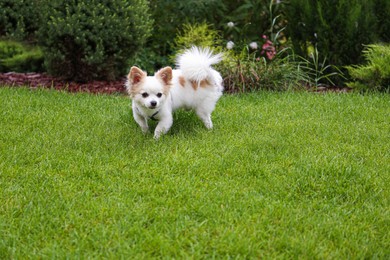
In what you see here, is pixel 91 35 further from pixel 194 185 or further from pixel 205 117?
pixel 194 185

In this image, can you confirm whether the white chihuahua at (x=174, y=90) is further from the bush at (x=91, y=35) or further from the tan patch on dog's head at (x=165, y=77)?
the bush at (x=91, y=35)

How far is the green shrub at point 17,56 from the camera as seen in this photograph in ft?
26.1

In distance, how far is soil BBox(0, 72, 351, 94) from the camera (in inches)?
282

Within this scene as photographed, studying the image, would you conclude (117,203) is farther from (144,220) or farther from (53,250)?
(53,250)

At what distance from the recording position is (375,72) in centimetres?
702

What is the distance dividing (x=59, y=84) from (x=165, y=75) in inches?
127

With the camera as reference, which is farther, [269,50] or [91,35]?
[269,50]

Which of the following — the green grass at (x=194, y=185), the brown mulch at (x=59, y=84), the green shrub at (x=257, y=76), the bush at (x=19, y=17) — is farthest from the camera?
the bush at (x=19, y=17)

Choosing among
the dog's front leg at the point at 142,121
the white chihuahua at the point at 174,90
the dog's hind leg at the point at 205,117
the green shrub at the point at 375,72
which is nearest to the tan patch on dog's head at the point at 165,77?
the white chihuahua at the point at 174,90

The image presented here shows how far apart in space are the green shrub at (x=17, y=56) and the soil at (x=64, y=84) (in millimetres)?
250

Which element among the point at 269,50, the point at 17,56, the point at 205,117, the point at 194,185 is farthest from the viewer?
the point at 269,50

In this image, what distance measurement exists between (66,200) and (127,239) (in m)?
0.72

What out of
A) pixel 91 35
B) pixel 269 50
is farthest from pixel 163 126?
pixel 269 50

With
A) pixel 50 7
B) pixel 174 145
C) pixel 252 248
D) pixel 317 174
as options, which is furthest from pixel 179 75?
pixel 50 7
